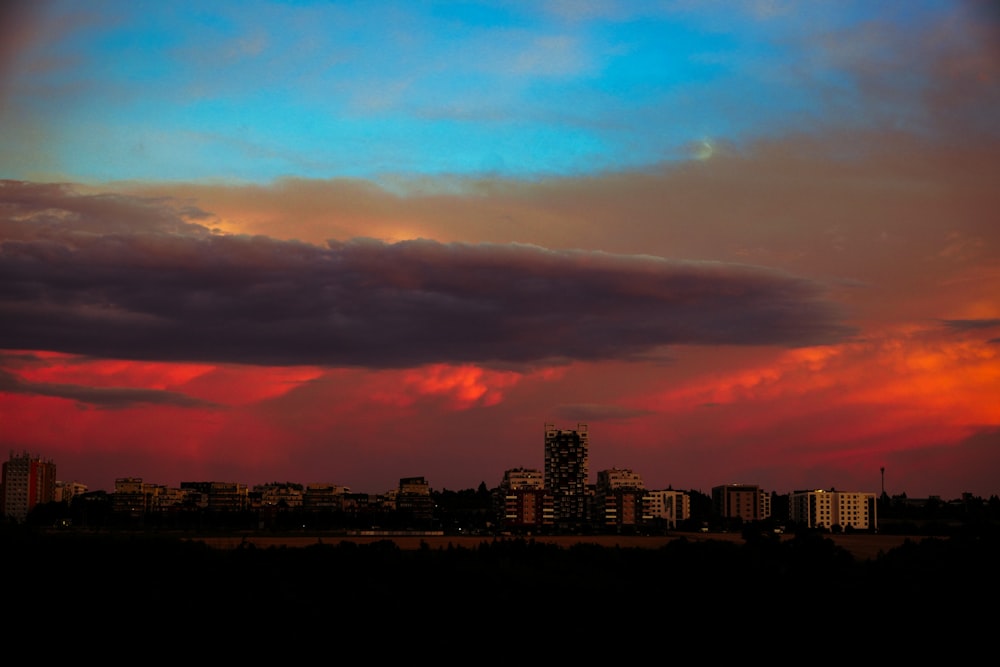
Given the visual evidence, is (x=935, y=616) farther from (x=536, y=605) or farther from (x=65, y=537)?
(x=65, y=537)

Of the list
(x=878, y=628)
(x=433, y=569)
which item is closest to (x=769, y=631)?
(x=878, y=628)

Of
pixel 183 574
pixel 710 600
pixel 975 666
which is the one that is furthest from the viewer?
pixel 183 574

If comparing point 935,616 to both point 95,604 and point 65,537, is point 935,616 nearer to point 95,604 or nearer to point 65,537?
point 95,604

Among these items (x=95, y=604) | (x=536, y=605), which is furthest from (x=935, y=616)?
(x=95, y=604)

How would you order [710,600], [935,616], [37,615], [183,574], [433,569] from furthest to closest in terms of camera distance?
[433,569] → [183,574] → [710,600] → [37,615] → [935,616]

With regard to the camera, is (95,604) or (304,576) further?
(304,576)

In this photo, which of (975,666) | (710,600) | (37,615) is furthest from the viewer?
(710,600)
